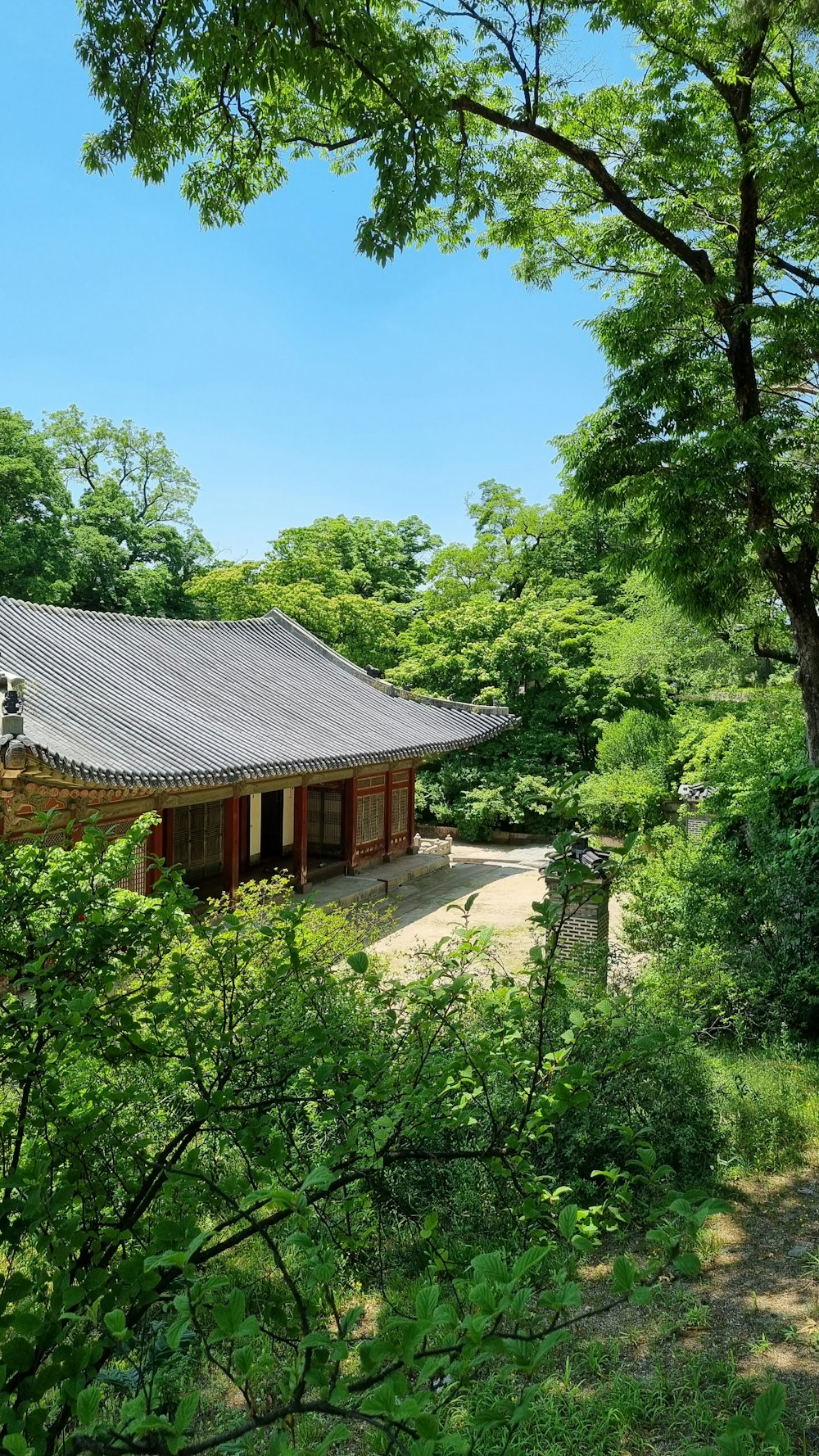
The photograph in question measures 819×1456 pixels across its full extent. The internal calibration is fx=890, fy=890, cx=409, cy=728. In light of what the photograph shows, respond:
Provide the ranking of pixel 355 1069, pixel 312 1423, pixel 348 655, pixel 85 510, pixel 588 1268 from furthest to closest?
pixel 85 510, pixel 348 655, pixel 588 1268, pixel 312 1423, pixel 355 1069

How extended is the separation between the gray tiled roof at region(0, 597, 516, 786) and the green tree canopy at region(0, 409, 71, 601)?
11.5m

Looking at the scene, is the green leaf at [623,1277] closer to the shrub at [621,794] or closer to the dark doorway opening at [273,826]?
the dark doorway opening at [273,826]

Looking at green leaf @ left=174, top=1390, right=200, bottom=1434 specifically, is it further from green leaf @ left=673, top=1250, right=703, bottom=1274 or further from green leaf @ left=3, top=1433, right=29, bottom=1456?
green leaf @ left=673, top=1250, right=703, bottom=1274

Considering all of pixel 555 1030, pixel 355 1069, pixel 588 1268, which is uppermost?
pixel 355 1069

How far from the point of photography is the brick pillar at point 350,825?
58.5 ft

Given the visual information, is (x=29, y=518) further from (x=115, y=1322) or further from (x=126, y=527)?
(x=115, y=1322)

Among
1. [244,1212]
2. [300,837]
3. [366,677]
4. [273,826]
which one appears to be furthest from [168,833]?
[244,1212]

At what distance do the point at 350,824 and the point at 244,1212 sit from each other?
1636 centimetres

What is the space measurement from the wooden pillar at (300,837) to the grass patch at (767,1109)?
9653 mm

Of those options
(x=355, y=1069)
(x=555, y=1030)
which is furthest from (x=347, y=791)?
(x=355, y=1069)

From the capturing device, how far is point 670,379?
8.50m

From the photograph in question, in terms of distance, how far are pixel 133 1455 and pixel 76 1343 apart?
0.75ft

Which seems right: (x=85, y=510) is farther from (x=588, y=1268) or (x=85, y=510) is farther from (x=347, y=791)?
(x=588, y=1268)

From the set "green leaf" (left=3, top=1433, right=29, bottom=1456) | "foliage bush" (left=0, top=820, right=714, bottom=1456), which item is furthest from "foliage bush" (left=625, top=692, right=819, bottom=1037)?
"green leaf" (left=3, top=1433, right=29, bottom=1456)
